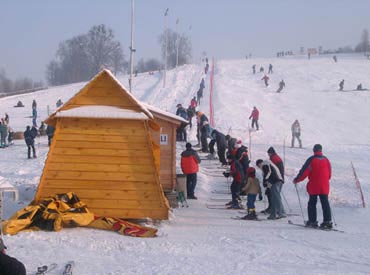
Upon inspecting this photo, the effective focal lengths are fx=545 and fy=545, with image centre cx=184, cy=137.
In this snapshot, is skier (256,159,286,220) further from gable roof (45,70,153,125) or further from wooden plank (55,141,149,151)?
gable roof (45,70,153,125)

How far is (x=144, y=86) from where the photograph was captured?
59.3 metres

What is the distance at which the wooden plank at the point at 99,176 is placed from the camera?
10.9m

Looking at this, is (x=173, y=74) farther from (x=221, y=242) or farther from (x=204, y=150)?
(x=221, y=242)

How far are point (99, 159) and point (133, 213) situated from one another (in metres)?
1.28

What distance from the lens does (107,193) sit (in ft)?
35.8

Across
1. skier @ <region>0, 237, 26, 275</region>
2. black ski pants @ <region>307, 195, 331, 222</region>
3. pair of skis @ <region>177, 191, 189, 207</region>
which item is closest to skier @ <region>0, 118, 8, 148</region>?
pair of skis @ <region>177, 191, 189, 207</region>

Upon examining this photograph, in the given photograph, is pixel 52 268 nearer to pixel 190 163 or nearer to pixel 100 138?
pixel 100 138

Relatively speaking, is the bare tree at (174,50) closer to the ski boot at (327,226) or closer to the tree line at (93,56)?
the tree line at (93,56)

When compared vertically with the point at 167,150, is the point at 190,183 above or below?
below

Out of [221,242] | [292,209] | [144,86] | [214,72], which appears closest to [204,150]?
[292,209]

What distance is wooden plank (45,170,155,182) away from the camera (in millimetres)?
10906

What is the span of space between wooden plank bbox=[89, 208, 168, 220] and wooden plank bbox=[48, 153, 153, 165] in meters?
0.96

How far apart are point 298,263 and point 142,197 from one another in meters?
3.97

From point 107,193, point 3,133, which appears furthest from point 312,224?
point 3,133
